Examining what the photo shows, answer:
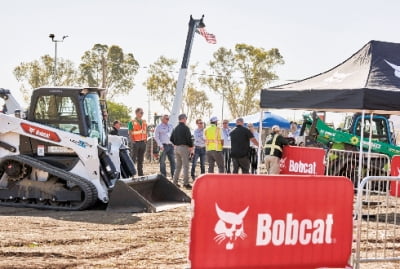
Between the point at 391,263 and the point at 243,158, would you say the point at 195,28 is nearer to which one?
the point at 243,158

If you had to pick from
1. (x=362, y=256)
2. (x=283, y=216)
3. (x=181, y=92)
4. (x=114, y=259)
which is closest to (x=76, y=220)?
(x=114, y=259)

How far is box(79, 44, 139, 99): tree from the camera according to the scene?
58.1m

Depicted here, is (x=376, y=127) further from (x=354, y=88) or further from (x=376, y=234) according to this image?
(x=376, y=234)

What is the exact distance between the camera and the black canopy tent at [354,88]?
11484mm

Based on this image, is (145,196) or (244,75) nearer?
(145,196)

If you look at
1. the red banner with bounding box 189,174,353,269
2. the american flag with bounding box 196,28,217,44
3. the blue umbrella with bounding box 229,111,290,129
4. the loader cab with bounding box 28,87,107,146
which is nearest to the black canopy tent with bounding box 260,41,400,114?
the loader cab with bounding box 28,87,107,146

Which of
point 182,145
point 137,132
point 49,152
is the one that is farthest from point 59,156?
point 137,132

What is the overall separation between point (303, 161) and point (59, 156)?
15.3 feet

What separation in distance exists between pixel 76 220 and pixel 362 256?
16.0ft

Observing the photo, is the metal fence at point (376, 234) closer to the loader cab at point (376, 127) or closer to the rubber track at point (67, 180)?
the rubber track at point (67, 180)

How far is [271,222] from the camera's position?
6.36 metres

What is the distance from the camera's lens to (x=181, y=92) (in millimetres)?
31188

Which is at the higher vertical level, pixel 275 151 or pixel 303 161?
pixel 275 151

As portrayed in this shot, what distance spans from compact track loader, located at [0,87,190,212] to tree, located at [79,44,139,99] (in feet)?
144
